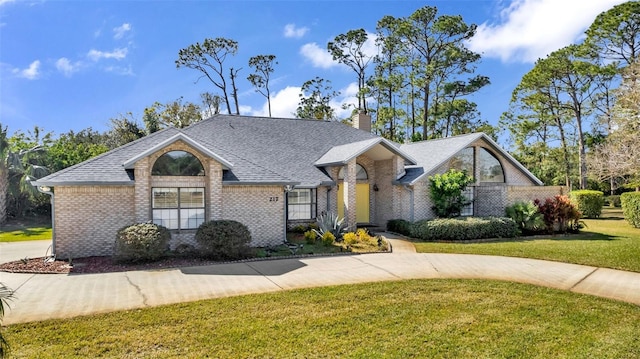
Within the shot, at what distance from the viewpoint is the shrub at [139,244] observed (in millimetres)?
11711

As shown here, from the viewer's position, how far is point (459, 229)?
16984 millimetres

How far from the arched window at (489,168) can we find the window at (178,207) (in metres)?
14.6

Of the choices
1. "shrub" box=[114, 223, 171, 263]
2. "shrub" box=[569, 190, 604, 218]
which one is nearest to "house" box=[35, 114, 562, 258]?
"shrub" box=[114, 223, 171, 263]

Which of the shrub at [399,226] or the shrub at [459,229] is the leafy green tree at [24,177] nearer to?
the shrub at [399,226]

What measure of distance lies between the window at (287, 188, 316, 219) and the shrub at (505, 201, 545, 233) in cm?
974

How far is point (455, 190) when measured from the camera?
18375 mm

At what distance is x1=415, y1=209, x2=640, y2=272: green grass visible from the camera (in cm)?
1275

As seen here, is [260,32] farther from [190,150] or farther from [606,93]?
[606,93]

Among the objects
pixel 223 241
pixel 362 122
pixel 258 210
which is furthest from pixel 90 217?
pixel 362 122

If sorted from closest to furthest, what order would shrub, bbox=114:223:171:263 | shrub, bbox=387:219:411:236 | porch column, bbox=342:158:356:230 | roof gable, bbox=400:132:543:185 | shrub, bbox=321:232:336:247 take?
shrub, bbox=114:223:171:263 → shrub, bbox=321:232:336:247 → shrub, bbox=387:219:411:236 → porch column, bbox=342:158:356:230 → roof gable, bbox=400:132:543:185

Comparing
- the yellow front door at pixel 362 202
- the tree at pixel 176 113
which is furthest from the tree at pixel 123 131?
the yellow front door at pixel 362 202

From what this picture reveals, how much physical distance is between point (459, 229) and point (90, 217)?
14297 millimetres

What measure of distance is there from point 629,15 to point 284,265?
3613 cm

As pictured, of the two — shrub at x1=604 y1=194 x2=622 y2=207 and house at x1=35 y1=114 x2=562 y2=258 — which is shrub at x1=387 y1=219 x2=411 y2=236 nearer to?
house at x1=35 y1=114 x2=562 y2=258
